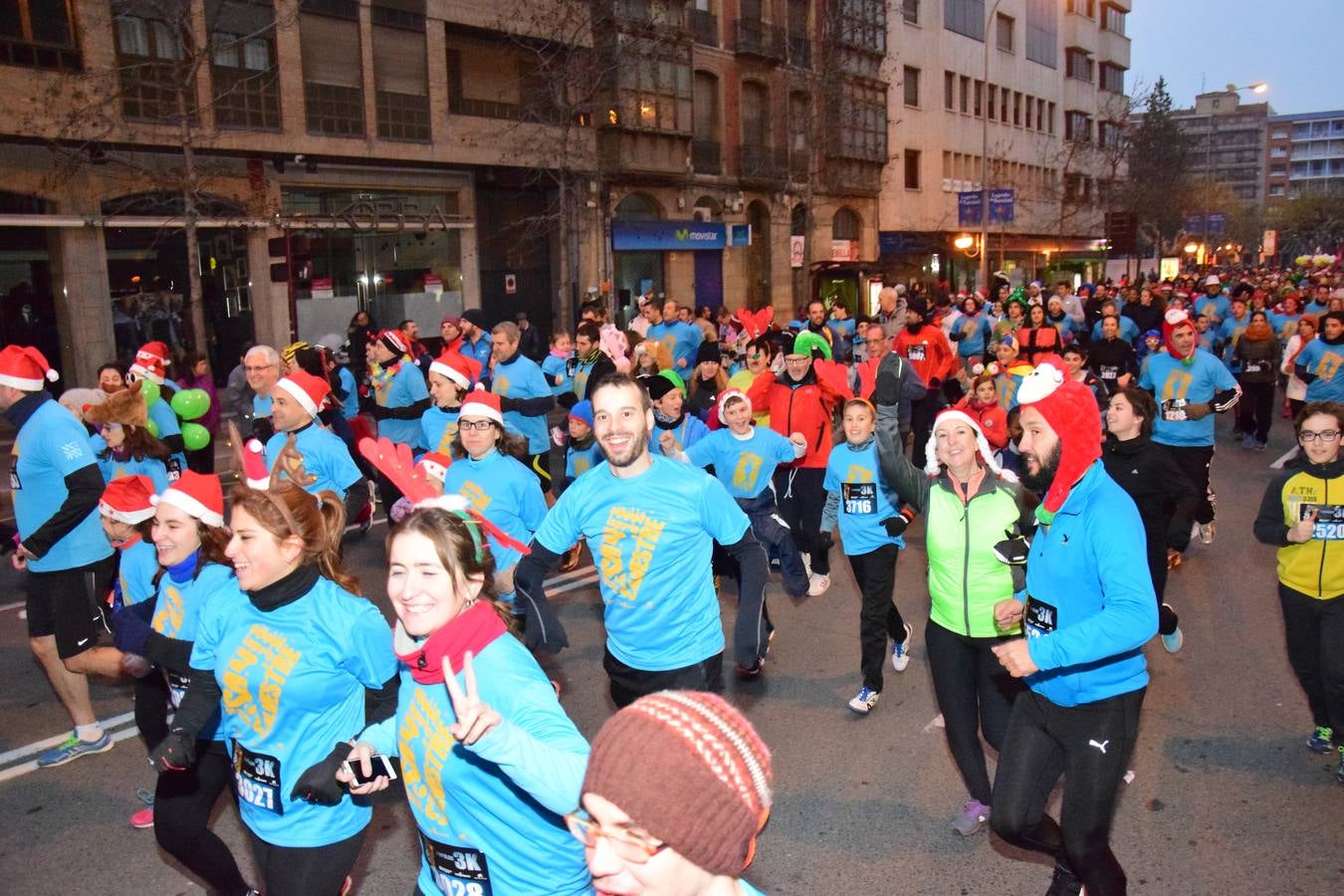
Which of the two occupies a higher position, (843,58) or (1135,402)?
(843,58)

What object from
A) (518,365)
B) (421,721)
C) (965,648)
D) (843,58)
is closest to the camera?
(421,721)

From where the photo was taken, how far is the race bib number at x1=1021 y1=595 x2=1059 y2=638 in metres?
3.82

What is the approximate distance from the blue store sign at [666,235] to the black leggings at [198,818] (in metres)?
27.6

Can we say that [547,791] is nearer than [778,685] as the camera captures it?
Yes

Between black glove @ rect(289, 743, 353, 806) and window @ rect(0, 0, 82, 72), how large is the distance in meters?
19.5

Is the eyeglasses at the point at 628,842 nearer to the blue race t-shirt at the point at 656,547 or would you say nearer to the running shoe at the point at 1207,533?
the blue race t-shirt at the point at 656,547

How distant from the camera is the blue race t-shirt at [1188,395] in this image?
9156mm

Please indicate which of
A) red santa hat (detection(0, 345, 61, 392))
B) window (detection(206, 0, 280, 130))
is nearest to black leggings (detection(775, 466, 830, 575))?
red santa hat (detection(0, 345, 61, 392))

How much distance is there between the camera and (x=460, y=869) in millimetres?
2725

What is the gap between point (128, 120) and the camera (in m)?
19.2

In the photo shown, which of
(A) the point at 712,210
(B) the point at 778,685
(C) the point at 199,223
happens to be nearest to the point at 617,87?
(A) the point at 712,210

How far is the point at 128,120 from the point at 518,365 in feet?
45.7

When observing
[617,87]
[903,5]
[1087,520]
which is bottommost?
[1087,520]

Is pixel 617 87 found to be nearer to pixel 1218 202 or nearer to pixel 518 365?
pixel 518 365
